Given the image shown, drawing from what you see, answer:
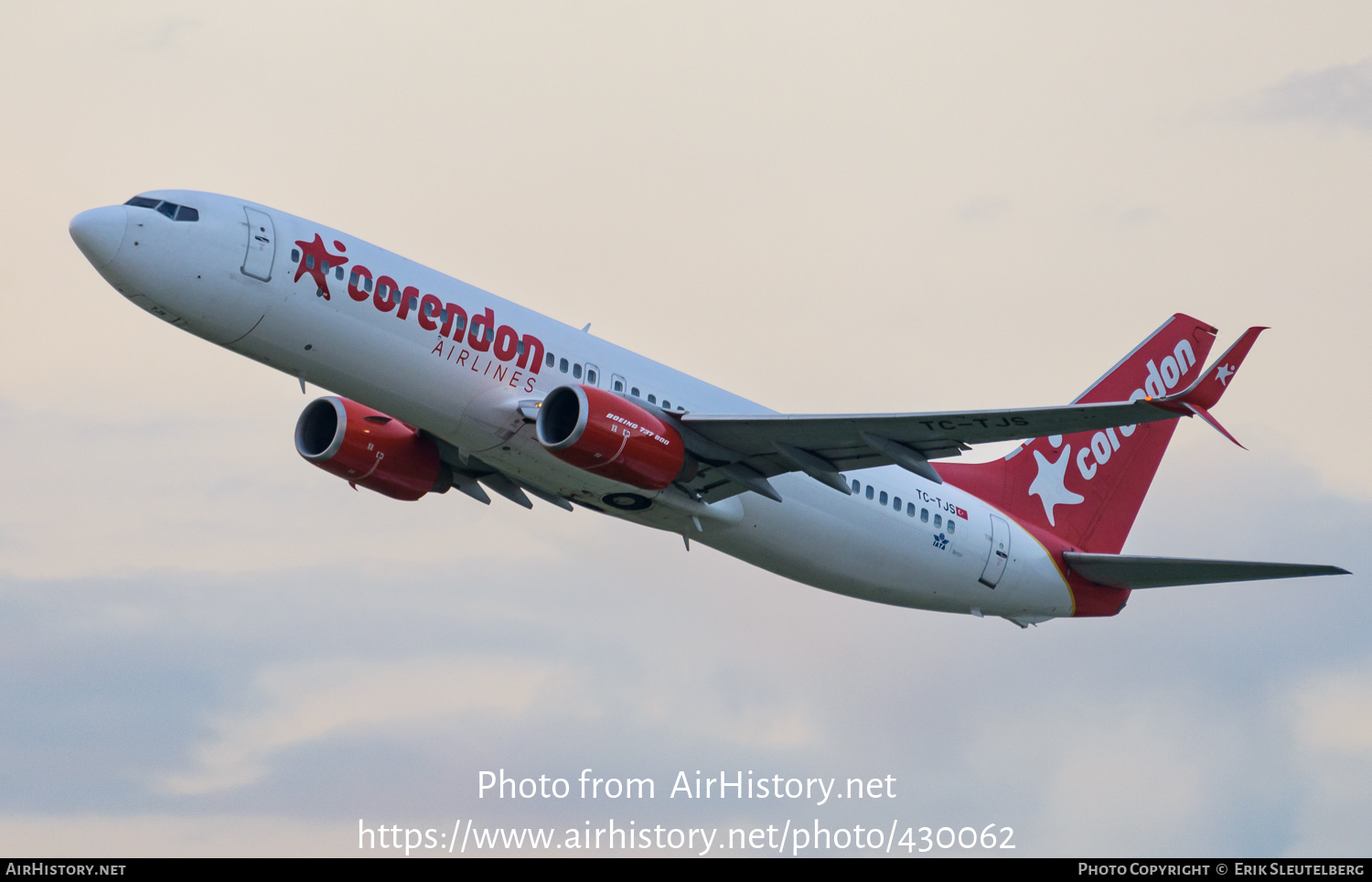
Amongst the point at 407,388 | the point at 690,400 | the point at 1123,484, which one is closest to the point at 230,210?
the point at 407,388

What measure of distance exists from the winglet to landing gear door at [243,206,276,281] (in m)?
16.8

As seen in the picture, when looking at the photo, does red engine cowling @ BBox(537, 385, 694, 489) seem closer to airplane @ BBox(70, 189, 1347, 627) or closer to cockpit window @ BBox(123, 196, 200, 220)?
airplane @ BBox(70, 189, 1347, 627)

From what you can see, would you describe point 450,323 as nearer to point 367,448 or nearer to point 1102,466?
point 367,448

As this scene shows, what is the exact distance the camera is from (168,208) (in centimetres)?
3161

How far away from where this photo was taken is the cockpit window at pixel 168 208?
31.5 m

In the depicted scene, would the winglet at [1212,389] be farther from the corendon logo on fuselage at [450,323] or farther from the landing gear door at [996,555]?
the corendon logo on fuselage at [450,323]

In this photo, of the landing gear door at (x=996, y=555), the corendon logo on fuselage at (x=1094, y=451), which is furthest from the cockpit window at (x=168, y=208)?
the corendon logo on fuselage at (x=1094, y=451)

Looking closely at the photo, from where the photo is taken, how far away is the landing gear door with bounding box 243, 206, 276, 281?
104 ft

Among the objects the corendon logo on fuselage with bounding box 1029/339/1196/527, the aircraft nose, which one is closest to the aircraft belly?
the corendon logo on fuselage with bounding box 1029/339/1196/527

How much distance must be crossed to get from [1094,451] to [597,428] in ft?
62.0

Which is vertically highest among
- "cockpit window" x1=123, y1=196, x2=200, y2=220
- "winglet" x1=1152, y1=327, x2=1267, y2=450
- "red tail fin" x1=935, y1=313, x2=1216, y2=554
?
"red tail fin" x1=935, y1=313, x2=1216, y2=554

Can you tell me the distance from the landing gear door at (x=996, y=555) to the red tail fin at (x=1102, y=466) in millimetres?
1341

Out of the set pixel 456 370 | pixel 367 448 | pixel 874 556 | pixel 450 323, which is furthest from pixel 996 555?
pixel 450 323

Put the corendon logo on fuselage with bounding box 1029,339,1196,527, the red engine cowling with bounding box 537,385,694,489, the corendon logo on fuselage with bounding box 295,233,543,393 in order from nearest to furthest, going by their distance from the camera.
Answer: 1. the corendon logo on fuselage with bounding box 295,233,543,393
2. the red engine cowling with bounding box 537,385,694,489
3. the corendon logo on fuselage with bounding box 1029,339,1196,527
